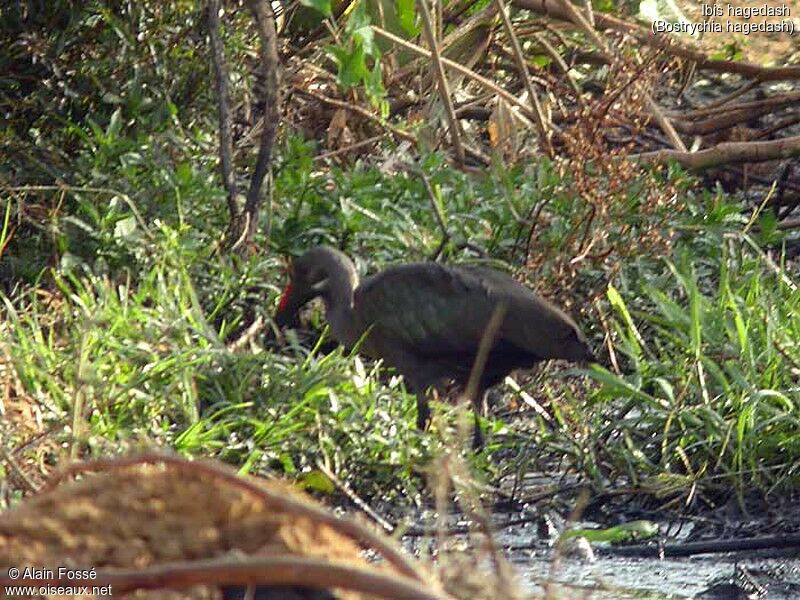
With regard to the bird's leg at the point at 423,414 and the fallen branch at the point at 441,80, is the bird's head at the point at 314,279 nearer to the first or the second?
the bird's leg at the point at 423,414

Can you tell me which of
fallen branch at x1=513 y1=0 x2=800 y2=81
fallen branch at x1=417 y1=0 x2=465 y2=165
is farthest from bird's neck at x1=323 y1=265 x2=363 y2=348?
fallen branch at x1=513 y1=0 x2=800 y2=81

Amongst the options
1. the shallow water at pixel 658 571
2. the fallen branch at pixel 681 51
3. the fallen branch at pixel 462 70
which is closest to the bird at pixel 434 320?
the shallow water at pixel 658 571

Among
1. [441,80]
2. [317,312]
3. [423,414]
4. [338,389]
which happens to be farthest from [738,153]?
[338,389]

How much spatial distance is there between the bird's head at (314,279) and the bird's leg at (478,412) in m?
0.73

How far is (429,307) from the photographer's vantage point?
641cm

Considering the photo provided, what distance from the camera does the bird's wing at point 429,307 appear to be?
6.31 m

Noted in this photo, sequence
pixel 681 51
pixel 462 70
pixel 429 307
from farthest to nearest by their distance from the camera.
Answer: pixel 681 51, pixel 462 70, pixel 429 307

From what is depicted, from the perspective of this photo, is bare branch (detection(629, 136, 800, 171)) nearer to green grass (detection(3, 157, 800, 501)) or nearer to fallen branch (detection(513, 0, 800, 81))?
fallen branch (detection(513, 0, 800, 81))

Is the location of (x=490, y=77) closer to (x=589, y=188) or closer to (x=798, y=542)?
(x=589, y=188)

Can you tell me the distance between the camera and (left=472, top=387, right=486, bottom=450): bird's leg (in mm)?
6195

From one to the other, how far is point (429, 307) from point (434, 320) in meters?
0.07

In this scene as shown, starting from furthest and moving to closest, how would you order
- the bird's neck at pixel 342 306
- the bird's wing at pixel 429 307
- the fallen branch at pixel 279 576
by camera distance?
1. the bird's neck at pixel 342 306
2. the bird's wing at pixel 429 307
3. the fallen branch at pixel 279 576

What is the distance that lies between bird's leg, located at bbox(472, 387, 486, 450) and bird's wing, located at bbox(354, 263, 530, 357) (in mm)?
166

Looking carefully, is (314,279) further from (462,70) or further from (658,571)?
(658,571)
